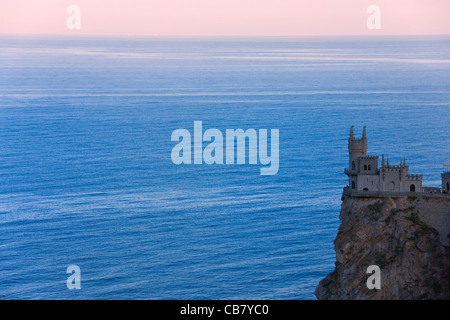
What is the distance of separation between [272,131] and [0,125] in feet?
163

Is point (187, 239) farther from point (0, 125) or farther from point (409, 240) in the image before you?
point (0, 125)

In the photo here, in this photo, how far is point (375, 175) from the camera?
2987 inches

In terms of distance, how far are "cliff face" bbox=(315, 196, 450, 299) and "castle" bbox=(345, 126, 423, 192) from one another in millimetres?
1155

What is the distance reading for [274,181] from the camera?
413ft

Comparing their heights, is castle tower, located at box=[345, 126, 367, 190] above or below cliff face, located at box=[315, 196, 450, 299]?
above

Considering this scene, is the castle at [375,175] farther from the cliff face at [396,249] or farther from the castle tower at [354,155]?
the cliff face at [396,249]

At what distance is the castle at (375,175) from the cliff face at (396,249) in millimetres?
1155

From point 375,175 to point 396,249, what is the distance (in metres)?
6.59

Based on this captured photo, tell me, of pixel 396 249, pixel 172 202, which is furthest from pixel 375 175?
pixel 172 202

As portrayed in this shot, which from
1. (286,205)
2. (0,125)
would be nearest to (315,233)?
(286,205)

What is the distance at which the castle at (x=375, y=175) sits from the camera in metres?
74.8

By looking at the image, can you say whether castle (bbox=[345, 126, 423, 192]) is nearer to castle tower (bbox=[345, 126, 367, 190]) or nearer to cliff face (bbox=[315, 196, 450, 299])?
castle tower (bbox=[345, 126, 367, 190])

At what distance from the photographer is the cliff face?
71500mm

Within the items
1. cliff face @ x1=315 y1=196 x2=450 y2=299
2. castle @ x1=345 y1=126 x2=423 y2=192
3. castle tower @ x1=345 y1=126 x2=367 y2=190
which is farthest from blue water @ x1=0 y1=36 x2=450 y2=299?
castle @ x1=345 y1=126 x2=423 y2=192
